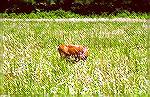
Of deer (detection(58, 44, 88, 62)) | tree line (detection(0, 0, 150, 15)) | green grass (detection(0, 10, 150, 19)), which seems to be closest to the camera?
deer (detection(58, 44, 88, 62))

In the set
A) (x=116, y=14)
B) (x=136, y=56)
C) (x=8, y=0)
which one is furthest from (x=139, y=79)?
(x=8, y=0)

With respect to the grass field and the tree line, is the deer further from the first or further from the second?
the tree line

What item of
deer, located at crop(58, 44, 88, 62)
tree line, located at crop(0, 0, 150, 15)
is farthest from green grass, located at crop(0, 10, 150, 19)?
deer, located at crop(58, 44, 88, 62)

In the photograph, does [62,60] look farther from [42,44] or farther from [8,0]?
[8,0]

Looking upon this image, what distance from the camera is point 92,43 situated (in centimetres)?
1042

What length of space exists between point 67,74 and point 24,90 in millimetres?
993

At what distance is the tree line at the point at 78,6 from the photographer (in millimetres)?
24750

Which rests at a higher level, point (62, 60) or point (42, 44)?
point (62, 60)

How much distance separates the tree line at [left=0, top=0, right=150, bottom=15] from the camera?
24.8 meters

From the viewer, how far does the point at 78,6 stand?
25.9 metres

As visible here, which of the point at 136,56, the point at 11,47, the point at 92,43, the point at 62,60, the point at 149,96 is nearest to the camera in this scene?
the point at 149,96

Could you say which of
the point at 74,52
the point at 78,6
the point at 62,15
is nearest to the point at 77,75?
the point at 74,52

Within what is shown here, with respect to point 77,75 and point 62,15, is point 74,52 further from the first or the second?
point 62,15

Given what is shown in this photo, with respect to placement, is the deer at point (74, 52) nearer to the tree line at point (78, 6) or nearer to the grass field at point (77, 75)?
the grass field at point (77, 75)
